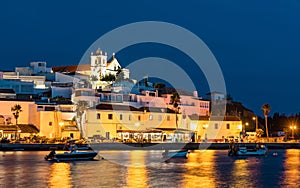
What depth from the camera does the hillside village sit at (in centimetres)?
6975

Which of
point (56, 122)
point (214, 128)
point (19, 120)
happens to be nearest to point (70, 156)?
point (56, 122)

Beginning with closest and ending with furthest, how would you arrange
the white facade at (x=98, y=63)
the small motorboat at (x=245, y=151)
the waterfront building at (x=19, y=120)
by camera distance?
the small motorboat at (x=245, y=151), the waterfront building at (x=19, y=120), the white facade at (x=98, y=63)

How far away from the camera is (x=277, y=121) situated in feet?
356

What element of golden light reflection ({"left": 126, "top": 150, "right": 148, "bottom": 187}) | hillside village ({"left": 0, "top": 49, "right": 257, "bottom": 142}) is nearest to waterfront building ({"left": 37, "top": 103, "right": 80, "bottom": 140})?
hillside village ({"left": 0, "top": 49, "right": 257, "bottom": 142})

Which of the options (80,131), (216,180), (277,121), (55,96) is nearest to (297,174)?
(216,180)

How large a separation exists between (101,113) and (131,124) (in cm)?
526

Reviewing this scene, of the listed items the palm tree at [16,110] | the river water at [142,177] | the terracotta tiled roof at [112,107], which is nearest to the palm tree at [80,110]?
the terracotta tiled roof at [112,107]

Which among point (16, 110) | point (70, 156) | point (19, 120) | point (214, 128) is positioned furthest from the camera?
point (214, 128)

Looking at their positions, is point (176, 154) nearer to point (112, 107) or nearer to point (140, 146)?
point (140, 146)

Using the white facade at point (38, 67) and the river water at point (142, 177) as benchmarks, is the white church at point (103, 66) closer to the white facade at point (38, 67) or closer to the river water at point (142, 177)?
the white facade at point (38, 67)

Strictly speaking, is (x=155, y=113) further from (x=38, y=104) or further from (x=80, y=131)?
(x=38, y=104)

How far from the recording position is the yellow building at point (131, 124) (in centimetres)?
7119

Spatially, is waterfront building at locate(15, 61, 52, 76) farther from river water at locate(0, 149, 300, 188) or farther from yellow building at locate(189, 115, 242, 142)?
river water at locate(0, 149, 300, 188)

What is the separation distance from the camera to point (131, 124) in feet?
244
